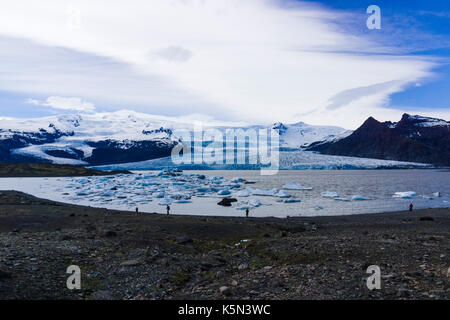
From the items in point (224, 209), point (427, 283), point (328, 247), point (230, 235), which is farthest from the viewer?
point (224, 209)

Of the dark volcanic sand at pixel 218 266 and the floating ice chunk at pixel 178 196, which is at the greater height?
the dark volcanic sand at pixel 218 266

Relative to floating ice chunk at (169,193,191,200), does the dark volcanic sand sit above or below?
above

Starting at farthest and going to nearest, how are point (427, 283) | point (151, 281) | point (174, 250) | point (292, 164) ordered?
1. point (292, 164)
2. point (174, 250)
3. point (151, 281)
4. point (427, 283)

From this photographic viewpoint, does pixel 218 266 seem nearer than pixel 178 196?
Yes

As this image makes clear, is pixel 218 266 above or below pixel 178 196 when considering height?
above

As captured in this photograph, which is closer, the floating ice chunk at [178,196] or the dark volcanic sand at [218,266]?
the dark volcanic sand at [218,266]

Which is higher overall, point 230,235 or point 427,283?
point 427,283

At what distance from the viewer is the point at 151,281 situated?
32.3ft

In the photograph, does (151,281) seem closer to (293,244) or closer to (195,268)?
(195,268)

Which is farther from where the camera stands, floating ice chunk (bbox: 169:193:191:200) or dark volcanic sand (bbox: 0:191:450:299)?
floating ice chunk (bbox: 169:193:191:200)
